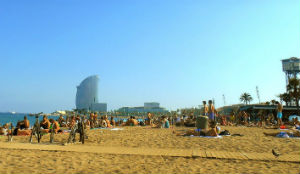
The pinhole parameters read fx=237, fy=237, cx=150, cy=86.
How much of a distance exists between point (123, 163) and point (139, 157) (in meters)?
0.72

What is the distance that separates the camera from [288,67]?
54.6 metres

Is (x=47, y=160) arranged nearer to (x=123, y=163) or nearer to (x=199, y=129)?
(x=123, y=163)

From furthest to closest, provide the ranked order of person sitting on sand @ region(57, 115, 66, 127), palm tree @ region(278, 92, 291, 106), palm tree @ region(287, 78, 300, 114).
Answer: palm tree @ region(278, 92, 291, 106) < palm tree @ region(287, 78, 300, 114) < person sitting on sand @ region(57, 115, 66, 127)

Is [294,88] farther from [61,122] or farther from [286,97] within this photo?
[61,122]

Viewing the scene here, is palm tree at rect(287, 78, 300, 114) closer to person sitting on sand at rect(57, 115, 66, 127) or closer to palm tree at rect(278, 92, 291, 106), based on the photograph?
palm tree at rect(278, 92, 291, 106)

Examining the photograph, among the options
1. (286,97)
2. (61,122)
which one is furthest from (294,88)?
(61,122)

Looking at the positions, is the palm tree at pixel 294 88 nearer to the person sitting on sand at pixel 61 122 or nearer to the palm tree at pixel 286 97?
the palm tree at pixel 286 97

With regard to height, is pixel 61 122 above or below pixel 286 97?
below

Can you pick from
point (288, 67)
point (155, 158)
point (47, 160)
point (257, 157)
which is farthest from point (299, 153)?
point (288, 67)

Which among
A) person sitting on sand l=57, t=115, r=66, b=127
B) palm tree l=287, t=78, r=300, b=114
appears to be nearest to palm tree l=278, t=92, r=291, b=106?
palm tree l=287, t=78, r=300, b=114

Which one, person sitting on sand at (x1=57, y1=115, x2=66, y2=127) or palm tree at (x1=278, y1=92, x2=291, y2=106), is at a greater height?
palm tree at (x1=278, y1=92, x2=291, y2=106)

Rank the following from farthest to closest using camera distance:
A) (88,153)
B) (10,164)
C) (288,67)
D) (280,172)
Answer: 1. (288,67)
2. (88,153)
3. (10,164)
4. (280,172)

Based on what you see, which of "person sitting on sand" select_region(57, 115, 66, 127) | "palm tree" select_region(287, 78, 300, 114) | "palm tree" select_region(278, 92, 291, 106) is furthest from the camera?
"palm tree" select_region(278, 92, 291, 106)

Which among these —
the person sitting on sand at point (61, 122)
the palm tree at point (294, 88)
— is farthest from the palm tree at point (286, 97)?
the person sitting on sand at point (61, 122)
